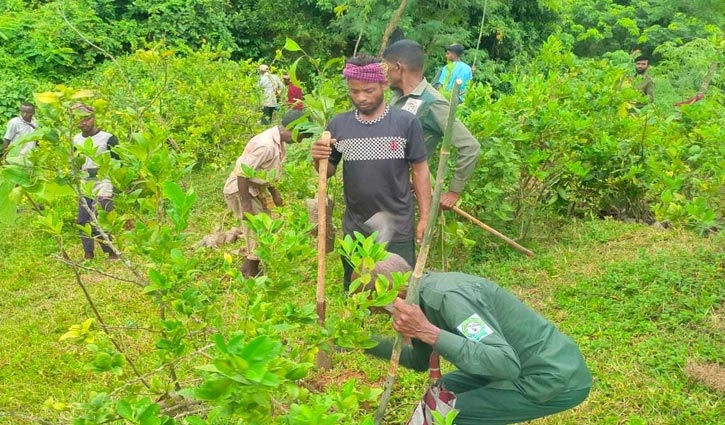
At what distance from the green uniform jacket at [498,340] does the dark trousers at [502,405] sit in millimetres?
33

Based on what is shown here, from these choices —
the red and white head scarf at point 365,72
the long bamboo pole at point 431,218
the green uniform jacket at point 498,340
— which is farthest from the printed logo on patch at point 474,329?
the red and white head scarf at point 365,72

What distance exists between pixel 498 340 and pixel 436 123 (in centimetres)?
213

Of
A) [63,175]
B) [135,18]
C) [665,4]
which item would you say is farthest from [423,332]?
[665,4]

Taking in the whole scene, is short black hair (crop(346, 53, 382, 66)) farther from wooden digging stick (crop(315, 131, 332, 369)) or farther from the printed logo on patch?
the printed logo on patch

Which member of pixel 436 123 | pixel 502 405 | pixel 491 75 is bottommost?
pixel 491 75

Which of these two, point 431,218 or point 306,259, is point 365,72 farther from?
point 431,218

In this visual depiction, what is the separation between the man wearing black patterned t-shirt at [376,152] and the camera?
3768 millimetres

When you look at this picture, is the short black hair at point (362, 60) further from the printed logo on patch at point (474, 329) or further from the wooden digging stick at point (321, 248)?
the printed logo on patch at point (474, 329)

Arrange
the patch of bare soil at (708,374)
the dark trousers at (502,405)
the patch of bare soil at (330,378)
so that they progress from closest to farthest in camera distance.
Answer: the dark trousers at (502,405) → the patch of bare soil at (708,374) → the patch of bare soil at (330,378)

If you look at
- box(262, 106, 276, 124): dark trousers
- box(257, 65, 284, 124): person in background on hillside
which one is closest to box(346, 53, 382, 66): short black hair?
box(257, 65, 284, 124): person in background on hillside

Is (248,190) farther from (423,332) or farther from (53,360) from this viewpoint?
(423,332)

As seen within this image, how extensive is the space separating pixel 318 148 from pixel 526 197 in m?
2.80

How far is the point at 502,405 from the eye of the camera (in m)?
2.77

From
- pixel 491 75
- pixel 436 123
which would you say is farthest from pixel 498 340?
pixel 491 75
